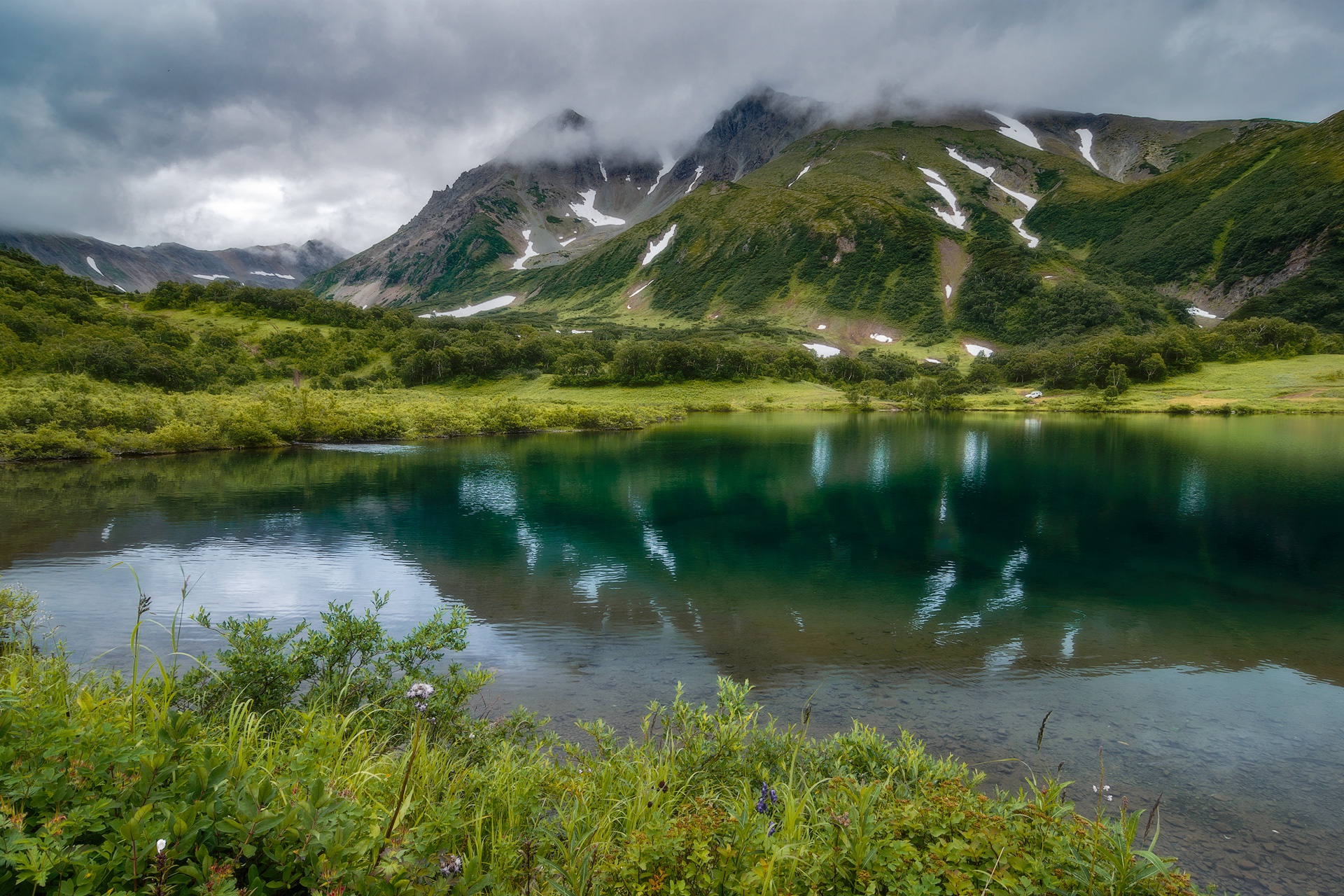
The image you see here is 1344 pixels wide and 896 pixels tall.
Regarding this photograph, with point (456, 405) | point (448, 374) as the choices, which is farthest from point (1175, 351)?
point (448, 374)

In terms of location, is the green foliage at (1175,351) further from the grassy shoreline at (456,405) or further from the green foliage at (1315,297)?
the green foliage at (1315,297)

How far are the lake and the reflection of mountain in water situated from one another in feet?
0.43

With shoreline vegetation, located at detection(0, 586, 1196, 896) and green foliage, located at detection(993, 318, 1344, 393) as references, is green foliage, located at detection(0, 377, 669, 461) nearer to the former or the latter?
shoreline vegetation, located at detection(0, 586, 1196, 896)

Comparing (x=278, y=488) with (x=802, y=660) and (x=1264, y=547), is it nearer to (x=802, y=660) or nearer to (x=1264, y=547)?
(x=802, y=660)

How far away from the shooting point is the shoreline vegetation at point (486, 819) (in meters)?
2.62

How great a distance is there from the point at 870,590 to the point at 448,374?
10219cm

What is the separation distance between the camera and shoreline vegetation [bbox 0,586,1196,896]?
262 cm

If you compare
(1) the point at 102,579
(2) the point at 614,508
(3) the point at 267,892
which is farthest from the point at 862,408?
(3) the point at 267,892

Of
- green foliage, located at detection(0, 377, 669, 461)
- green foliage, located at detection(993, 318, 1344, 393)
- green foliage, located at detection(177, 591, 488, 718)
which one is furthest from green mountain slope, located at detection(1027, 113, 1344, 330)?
green foliage, located at detection(177, 591, 488, 718)

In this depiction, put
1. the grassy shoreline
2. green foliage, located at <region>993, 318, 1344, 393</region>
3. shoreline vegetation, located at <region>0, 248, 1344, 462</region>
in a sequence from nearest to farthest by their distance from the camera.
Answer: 1. the grassy shoreline
2. shoreline vegetation, located at <region>0, 248, 1344, 462</region>
3. green foliage, located at <region>993, 318, 1344, 393</region>

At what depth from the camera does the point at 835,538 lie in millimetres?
22234

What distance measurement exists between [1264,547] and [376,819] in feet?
92.0

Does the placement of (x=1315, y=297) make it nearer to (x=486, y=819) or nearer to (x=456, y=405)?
(x=456, y=405)

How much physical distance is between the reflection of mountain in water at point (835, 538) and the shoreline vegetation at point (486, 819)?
20.8 feet
